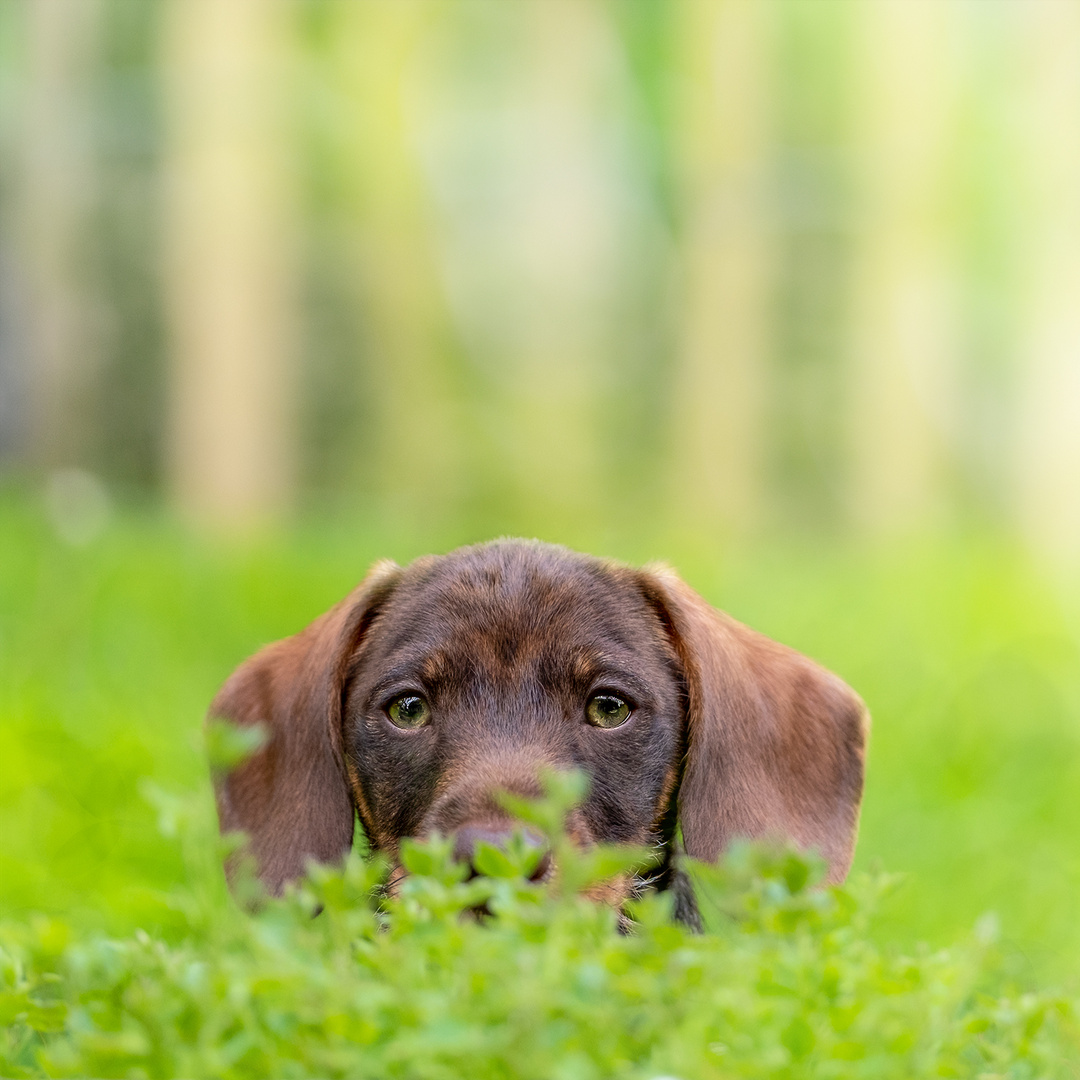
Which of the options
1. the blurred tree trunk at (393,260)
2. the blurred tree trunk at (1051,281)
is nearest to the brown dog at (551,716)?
the blurred tree trunk at (1051,281)

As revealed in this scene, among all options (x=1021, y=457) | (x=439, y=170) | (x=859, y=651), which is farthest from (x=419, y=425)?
(x=859, y=651)

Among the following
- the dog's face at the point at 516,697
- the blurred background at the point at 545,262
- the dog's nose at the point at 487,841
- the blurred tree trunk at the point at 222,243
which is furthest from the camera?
the blurred background at the point at 545,262

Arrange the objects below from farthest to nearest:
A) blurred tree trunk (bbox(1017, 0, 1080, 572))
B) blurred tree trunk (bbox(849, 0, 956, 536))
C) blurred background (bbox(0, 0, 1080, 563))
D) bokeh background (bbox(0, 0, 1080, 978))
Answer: blurred tree trunk (bbox(849, 0, 956, 536)) → blurred tree trunk (bbox(1017, 0, 1080, 572)) → blurred background (bbox(0, 0, 1080, 563)) → bokeh background (bbox(0, 0, 1080, 978))

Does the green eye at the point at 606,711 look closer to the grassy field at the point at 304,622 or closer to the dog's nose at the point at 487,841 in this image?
the dog's nose at the point at 487,841

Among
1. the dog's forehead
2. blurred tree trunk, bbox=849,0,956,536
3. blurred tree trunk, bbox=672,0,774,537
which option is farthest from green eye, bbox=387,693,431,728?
blurred tree trunk, bbox=672,0,774,537

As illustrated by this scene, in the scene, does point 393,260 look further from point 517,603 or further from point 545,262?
point 517,603

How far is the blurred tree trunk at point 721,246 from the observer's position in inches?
650

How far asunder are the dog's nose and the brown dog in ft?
1.19

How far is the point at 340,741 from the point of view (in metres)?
3.95

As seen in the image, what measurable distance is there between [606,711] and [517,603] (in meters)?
0.35

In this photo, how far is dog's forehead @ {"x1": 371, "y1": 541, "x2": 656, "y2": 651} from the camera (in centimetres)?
381

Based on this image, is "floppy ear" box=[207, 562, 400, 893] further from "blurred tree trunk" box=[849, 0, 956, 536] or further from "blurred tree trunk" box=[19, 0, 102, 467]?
"blurred tree trunk" box=[849, 0, 956, 536]

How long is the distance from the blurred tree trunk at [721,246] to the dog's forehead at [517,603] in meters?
11.9

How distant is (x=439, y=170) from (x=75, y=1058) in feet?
61.0
